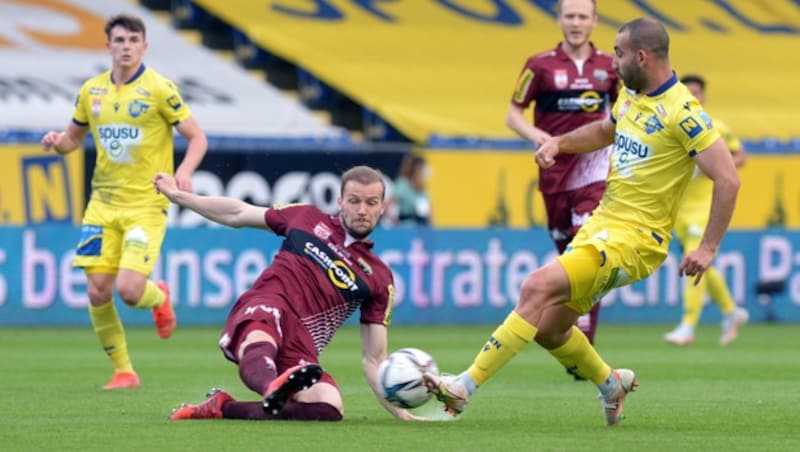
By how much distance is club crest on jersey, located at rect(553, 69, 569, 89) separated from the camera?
1159cm

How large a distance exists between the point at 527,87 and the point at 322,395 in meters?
4.08

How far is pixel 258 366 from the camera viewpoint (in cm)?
786

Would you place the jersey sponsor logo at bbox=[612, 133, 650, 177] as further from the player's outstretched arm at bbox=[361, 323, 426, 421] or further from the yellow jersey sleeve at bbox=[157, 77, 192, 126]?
the yellow jersey sleeve at bbox=[157, 77, 192, 126]

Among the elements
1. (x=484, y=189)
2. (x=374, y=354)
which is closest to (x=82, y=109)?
(x=374, y=354)

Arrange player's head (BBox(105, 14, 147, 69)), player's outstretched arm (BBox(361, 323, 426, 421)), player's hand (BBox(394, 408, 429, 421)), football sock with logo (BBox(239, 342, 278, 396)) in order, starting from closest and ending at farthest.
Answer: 1. football sock with logo (BBox(239, 342, 278, 396))
2. player's outstretched arm (BBox(361, 323, 426, 421))
3. player's hand (BBox(394, 408, 429, 421))
4. player's head (BBox(105, 14, 147, 69))

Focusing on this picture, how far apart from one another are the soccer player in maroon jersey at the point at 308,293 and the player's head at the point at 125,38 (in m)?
2.64

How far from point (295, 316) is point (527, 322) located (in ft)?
3.69

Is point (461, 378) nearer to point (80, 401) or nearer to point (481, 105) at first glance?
point (80, 401)

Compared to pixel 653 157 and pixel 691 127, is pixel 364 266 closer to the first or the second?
pixel 653 157

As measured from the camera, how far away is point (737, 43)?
27.9 metres

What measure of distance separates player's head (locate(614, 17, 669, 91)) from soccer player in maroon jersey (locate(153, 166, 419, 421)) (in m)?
1.24

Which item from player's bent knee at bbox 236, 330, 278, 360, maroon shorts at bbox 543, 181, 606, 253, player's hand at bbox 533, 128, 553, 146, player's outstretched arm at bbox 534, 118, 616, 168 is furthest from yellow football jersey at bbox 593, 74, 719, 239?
maroon shorts at bbox 543, 181, 606, 253

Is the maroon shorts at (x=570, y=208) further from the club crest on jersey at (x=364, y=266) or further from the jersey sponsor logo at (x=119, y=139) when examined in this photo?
the club crest on jersey at (x=364, y=266)

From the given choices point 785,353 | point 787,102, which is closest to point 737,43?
point 787,102
